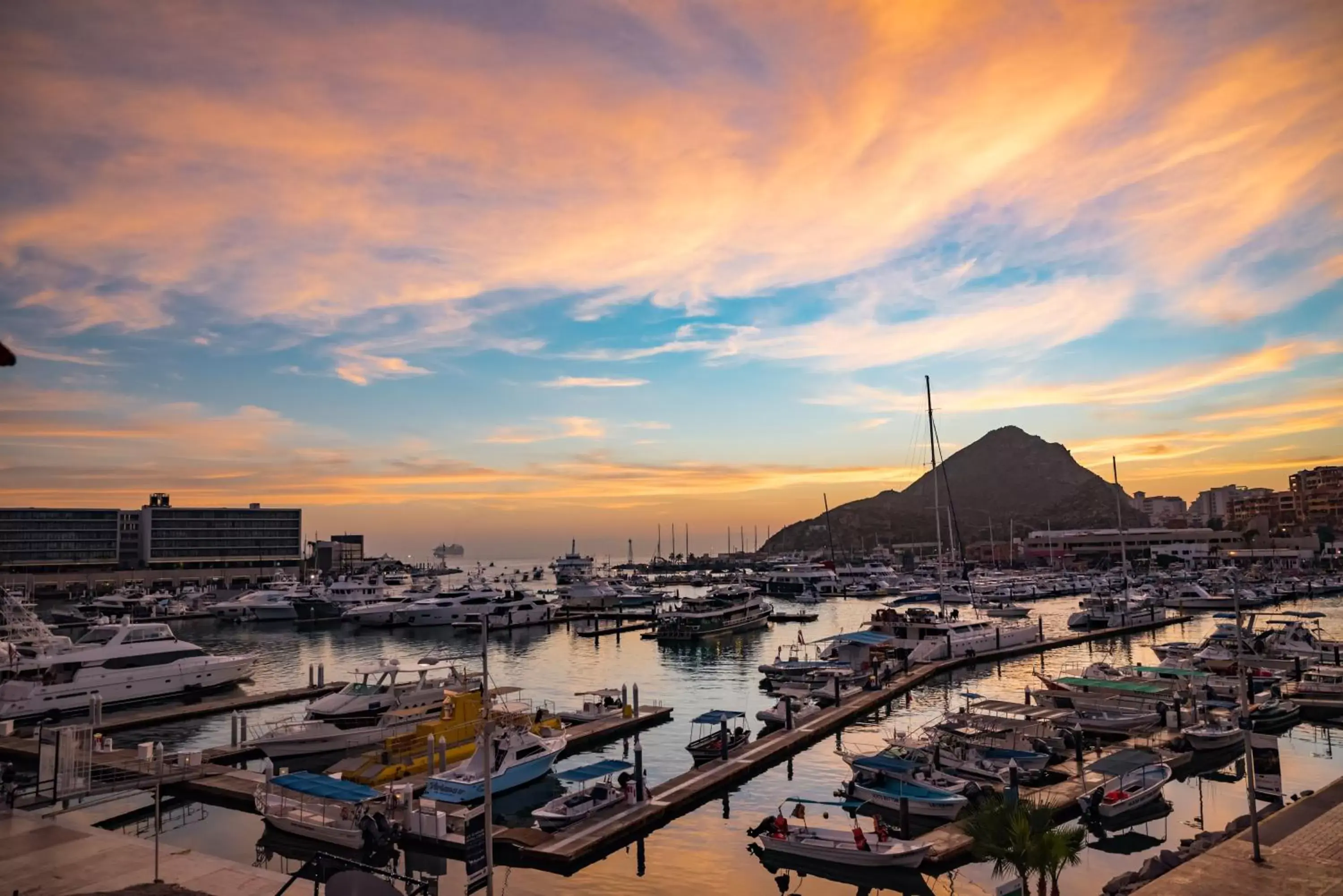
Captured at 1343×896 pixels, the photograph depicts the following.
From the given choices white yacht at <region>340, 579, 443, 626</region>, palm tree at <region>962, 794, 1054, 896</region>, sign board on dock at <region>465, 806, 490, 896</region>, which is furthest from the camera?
white yacht at <region>340, 579, 443, 626</region>

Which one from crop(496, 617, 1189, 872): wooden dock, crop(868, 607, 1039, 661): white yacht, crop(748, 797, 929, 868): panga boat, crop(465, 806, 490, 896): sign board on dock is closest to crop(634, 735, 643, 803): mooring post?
crop(496, 617, 1189, 872): wooden dock

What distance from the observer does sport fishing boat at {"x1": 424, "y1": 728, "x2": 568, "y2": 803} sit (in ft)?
91.7

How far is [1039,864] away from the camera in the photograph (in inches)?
595

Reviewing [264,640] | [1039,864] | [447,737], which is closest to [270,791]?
[447,737]

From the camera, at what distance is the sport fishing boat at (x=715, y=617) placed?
278 ft

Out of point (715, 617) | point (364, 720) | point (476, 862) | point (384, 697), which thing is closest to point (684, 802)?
point (476, 862)

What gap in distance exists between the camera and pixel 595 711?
42625 mm

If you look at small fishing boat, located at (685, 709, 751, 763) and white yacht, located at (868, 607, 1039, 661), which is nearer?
small fishing boat, located at (685, 709, 751, 763)

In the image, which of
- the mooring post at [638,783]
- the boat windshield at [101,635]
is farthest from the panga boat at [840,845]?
the boat windshield at [101,635]

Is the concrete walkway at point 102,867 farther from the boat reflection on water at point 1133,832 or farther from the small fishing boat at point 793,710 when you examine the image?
the small fishing boat at point 793,710

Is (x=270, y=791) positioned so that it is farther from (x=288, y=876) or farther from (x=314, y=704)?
(x=314, y=704)

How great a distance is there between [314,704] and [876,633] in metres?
37.2

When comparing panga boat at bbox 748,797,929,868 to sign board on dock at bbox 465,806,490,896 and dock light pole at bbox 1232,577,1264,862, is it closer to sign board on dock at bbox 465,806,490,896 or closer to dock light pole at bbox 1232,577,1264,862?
dock light pole at bbox 1232,577,1264,862

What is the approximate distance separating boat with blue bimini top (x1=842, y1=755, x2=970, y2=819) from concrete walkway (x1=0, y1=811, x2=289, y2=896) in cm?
1761
